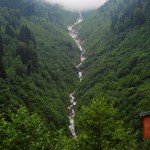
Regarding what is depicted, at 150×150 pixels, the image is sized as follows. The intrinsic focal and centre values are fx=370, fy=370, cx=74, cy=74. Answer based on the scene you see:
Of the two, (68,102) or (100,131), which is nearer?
(100,131)

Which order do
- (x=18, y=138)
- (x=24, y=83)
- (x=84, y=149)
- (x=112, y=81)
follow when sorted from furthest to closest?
(x=112, y=81) → (x=24, y=83) → (x=84, y=149) → (x=18, y=138)

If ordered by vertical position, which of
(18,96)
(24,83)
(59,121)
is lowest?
(59,121)

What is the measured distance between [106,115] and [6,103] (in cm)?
7739

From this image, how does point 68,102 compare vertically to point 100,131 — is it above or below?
above

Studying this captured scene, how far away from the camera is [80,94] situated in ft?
583

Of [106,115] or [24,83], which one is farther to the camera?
[24,83]

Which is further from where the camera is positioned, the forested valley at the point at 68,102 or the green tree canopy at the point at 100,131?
the green tree canopy at the point at 100,131

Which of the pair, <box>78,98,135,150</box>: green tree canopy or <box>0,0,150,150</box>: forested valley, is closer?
<box>0,0,150,150</box>: forested valley

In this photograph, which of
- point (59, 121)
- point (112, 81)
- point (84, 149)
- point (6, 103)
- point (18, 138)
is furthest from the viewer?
point (112, 81)

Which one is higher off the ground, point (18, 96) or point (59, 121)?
point (18, 96)

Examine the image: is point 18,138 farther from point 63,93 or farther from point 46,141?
point 63,93

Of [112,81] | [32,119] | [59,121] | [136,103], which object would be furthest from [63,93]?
[32,119]

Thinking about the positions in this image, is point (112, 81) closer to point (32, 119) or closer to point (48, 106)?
point (48, 106)

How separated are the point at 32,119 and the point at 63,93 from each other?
454 feet
